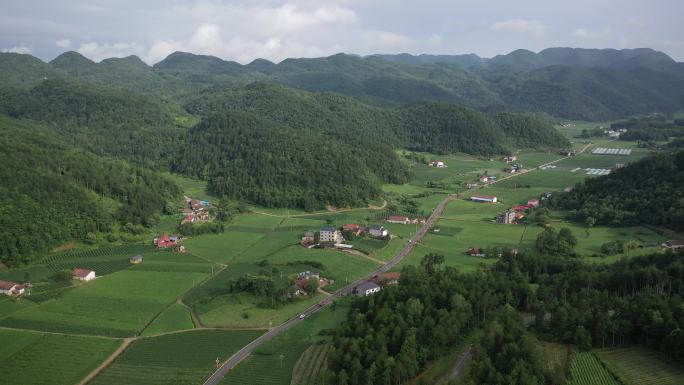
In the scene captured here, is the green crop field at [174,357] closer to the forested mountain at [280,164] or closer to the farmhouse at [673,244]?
the forested mountain at [280,164]

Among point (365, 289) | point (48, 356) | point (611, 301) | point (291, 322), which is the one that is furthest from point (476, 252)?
point (48, 356)

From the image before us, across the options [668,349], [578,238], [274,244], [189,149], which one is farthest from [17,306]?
[189,149]

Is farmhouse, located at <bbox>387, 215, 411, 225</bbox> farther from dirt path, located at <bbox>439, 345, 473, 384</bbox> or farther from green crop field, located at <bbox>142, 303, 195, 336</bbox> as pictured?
dirt path, located at <bbox>439, 345, 473, 384</bbox>

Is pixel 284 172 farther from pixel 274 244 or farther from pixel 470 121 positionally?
pixel 470 121

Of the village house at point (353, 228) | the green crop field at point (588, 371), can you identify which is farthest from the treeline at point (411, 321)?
the village house at point (353, 228)

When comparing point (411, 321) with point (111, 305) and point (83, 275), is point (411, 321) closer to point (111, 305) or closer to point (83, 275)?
point (111, 305)

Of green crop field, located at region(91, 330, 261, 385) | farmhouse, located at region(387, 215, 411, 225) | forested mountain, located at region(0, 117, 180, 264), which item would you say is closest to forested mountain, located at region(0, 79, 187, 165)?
forested mountain, located at region(0, 117, 180, 264)
